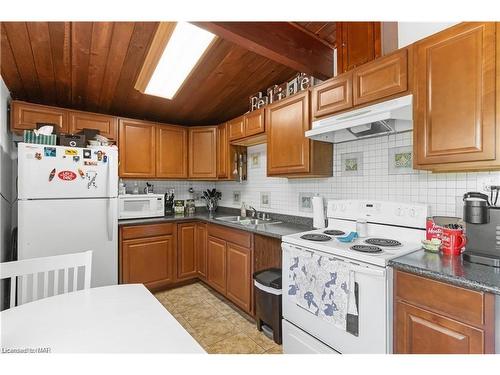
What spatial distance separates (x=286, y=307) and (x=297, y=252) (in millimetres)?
442

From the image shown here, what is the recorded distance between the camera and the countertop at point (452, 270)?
101 cm

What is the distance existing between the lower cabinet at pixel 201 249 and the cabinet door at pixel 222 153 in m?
0.71

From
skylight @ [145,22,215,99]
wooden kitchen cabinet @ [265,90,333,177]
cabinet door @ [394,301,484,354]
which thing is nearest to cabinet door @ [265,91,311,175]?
wooden kitchen cabinet @ [265,90,333,177]

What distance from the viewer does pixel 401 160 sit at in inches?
71.3

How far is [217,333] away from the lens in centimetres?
213

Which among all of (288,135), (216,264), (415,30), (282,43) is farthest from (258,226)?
(415,30)

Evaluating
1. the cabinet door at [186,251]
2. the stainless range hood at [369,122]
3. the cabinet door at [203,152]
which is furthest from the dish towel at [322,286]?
the cabinet door at [203,152]

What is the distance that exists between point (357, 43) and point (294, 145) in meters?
0.88

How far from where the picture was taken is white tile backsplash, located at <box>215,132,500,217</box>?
5.12 feet

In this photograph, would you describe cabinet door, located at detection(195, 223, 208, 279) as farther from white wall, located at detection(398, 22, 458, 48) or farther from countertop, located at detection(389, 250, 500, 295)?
white wall, located at detection(398, 22, 458, 48)
